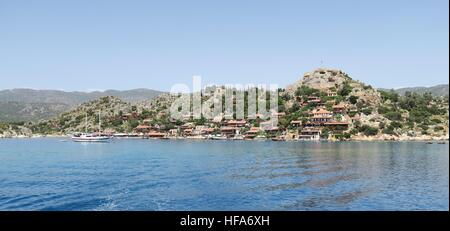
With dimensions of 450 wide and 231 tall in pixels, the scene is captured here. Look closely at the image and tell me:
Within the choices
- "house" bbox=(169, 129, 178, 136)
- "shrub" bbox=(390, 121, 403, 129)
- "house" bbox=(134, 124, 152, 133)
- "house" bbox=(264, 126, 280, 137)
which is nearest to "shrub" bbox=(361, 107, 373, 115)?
"shrub" bbox=(390, 121, 403, 129)

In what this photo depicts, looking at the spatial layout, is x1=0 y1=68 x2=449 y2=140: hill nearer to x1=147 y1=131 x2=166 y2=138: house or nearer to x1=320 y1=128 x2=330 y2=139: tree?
x1=320 y1=128 x2=330 y2=139: tree

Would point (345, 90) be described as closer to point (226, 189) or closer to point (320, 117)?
point (320, 117)

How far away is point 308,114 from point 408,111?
2401cm

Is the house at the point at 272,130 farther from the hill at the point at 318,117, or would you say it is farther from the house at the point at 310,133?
the house at the point at 310,133

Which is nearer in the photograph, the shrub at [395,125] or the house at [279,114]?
the shrub at [395,125]

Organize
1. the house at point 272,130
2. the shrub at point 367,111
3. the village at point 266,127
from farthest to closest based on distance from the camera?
1. the shrub at point 367,111
2. the house at point 272,130
3. the village at point 266,127

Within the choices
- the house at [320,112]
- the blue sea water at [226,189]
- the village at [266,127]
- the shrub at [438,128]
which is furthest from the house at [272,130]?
the blue sea water at [226,189]

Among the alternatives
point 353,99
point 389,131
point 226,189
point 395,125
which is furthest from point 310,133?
point 226,189

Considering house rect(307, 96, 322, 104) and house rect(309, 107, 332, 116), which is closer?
house rect(309, 107, 332, 116)

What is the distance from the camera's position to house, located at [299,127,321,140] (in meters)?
97.8

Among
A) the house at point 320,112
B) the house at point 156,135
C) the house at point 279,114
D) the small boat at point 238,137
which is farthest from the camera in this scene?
the house at point 156,135

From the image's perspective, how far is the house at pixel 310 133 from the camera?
97750 millimetres

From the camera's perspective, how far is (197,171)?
32125 mm
